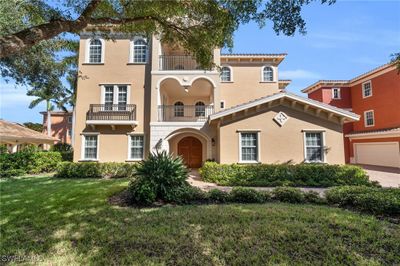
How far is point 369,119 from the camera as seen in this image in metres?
21.9

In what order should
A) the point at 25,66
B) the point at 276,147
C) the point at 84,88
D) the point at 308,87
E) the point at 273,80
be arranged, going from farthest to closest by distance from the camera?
the point at 308,87 < the point at 273,80 < the point at 84,88 < the point at 276,147 < the point at 25,66

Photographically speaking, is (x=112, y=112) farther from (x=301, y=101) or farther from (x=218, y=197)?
(x=301, y=101)

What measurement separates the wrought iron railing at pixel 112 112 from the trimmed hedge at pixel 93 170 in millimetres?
3442

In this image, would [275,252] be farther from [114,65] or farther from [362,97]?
[362,97]

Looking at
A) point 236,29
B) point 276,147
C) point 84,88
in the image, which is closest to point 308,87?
point 276,147

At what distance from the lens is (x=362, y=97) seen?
22.7 meters

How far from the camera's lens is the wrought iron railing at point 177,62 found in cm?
1590

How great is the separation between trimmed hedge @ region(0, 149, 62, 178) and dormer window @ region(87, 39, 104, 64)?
25.8 feet

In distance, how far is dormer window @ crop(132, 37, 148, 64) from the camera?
15.9m

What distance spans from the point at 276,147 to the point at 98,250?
1091cm

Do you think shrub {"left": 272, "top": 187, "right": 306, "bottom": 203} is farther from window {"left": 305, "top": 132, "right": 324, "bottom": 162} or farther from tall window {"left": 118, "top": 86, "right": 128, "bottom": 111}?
tall window {"left": 118, "top": 86, "right": 128, "bottom": 111}

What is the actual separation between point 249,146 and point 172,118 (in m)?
6.94

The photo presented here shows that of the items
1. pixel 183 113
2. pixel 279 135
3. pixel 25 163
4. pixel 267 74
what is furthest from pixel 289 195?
pixel 25 163

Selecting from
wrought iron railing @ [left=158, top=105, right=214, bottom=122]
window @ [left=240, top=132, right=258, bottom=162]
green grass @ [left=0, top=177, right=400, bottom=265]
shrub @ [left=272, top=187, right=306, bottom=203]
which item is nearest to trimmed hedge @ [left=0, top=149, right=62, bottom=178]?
wrought iron railing @ [left=158, top=105, right=214, bottom=122]
